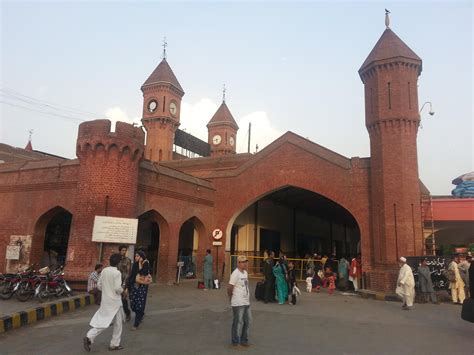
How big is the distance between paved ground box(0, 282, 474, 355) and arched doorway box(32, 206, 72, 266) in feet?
21.0

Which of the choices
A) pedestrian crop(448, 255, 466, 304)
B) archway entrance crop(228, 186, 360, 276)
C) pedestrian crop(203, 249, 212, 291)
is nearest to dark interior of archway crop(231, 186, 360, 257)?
archway entrance crop(228, 186, 360, 276)

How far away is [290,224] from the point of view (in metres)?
29.1

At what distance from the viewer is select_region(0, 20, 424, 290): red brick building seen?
14156mm

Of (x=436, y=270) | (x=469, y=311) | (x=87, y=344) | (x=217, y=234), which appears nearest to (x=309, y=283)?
(x=436, y=270)

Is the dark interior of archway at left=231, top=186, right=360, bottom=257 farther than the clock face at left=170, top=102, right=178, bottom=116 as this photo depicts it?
No

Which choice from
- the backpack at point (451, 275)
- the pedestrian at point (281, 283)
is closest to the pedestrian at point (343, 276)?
the backpack at point (451, 275)

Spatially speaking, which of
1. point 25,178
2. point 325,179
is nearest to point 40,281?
point 25,178

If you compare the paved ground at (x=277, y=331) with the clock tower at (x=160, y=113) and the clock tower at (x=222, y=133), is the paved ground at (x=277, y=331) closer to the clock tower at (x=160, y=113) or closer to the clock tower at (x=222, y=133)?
the clock tower at (x=160, y=113)

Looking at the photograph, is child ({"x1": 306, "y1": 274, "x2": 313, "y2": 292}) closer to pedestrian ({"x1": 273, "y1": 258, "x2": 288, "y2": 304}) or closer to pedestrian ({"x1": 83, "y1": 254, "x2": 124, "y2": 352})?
pedestrian ({"x1": 273, "y1": 258, "x2": 288, "y2": 304})

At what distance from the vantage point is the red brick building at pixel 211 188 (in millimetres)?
14156

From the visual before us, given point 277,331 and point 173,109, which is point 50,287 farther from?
point 173,109

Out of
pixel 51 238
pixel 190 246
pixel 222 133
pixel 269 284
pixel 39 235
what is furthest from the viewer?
pixel 222 133

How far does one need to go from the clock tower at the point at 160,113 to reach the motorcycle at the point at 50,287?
26283 mm

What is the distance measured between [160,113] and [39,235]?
23.0 m
